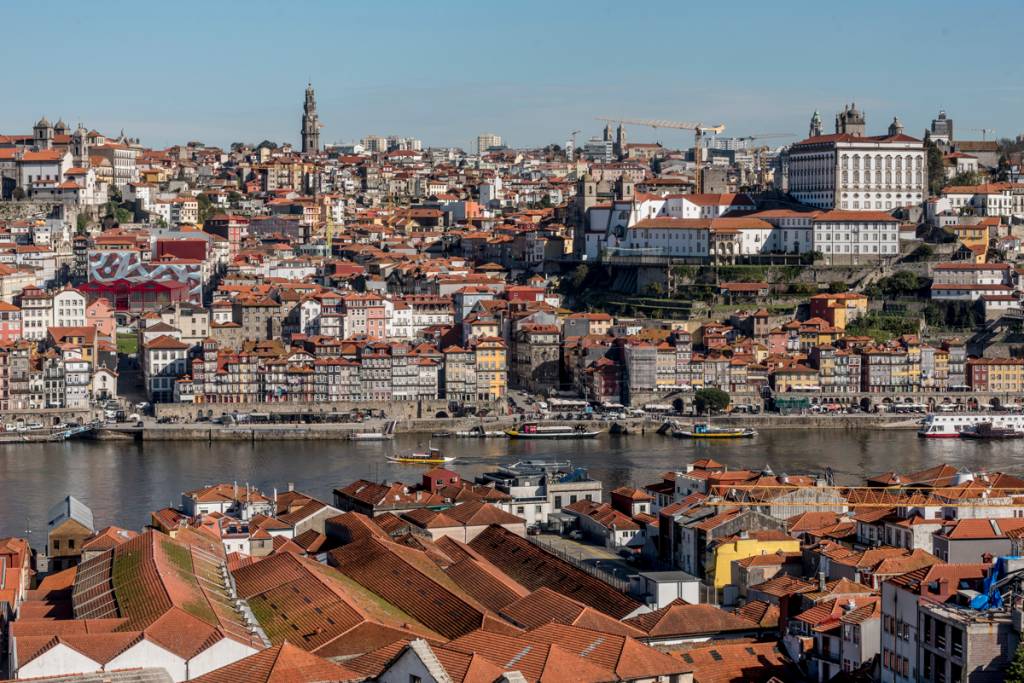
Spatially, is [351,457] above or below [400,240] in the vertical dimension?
below

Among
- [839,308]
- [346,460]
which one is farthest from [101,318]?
[839,308]

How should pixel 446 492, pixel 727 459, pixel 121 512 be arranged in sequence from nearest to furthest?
pixel 446 492, pixel 121 512, pixel 727 459

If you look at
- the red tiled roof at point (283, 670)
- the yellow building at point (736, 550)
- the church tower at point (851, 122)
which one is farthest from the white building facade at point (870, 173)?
the red tiled roof at point (283, 670)

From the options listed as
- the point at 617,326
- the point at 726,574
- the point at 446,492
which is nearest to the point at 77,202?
the point at 617,326

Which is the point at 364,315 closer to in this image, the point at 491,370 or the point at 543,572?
the point at 491,370

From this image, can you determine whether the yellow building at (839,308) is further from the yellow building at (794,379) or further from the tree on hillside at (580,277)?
the tree on hillside at (580,277)

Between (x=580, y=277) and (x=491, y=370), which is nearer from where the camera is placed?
(x=491, y=370)

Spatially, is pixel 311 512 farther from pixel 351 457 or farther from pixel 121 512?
pixel 351 457
